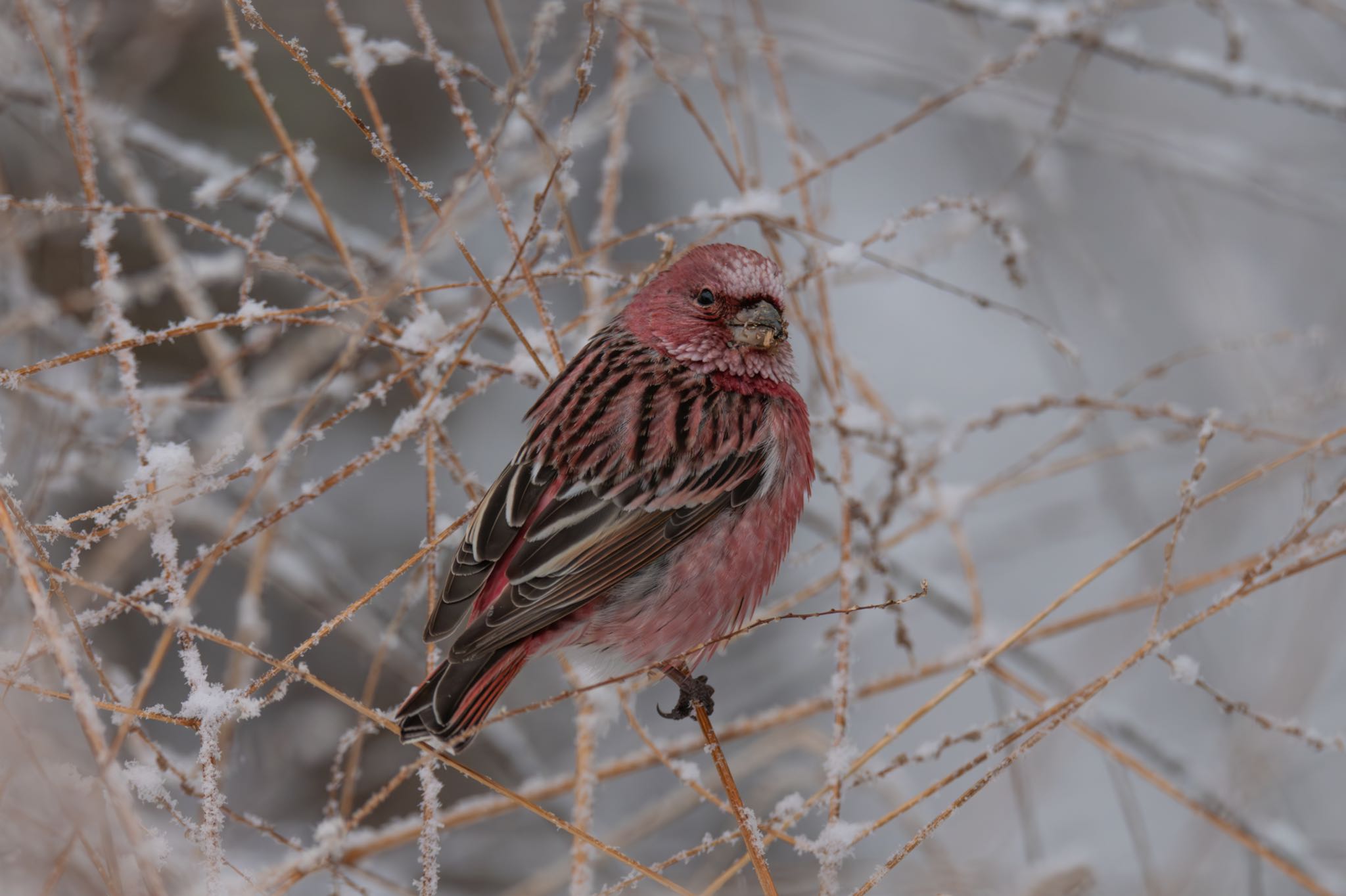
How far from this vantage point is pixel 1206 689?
234 cm

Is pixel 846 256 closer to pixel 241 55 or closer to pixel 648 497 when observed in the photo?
pixel 648 497

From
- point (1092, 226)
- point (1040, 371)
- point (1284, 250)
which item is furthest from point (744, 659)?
point (1284, 250)

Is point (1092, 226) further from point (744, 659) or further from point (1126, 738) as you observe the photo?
point (1126, 738)

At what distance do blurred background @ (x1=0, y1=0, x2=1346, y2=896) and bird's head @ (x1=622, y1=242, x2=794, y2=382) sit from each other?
12 centimetres

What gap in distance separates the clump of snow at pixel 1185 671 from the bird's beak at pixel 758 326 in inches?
47.9

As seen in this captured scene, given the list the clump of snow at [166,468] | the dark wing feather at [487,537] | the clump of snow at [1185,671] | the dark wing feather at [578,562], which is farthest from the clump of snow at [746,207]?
the clump of snow at [1185,671]

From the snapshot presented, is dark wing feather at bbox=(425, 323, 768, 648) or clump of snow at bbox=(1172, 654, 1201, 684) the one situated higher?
dark wing feather at bbox=(425, 323, 768, 648)

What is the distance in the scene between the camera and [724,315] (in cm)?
288

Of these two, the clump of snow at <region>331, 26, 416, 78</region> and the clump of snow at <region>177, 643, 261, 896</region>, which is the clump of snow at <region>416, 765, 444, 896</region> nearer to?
the clump of snow at <region>177, 643, 261, 896</region>

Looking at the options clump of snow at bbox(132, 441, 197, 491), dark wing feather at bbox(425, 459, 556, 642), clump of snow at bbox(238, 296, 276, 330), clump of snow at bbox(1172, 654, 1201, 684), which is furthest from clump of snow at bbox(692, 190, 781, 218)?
clump of snow at bbox(1172, 654, 1201, 684)

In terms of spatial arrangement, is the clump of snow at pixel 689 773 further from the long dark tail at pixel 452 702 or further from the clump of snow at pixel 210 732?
the clump of snow at pixel 210 732

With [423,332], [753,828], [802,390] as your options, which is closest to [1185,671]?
[753,828]

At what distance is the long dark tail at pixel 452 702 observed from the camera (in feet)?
7.39

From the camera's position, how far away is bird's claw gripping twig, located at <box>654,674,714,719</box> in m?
2.78
